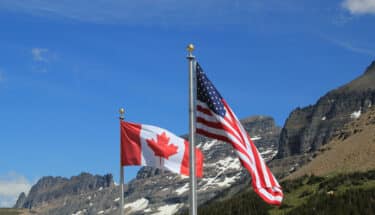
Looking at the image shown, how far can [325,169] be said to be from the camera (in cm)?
19588

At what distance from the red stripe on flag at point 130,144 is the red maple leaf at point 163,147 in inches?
29.1

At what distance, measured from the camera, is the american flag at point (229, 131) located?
2336 centimetres

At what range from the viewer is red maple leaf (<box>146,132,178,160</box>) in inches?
1008

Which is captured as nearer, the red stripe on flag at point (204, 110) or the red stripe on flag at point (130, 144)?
the red stripe on flag at point (204, 110)

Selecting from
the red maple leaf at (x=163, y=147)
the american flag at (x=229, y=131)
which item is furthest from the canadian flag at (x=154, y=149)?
the american flag at (x=229, y=131)

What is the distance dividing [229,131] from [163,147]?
3.32 m

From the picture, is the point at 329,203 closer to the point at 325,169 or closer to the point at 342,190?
the point at 342,190

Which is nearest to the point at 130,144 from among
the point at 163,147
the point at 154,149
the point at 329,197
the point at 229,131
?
the point at 154,149

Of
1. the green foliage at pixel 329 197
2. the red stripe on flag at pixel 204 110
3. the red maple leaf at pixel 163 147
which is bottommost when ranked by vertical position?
the red maple leaf at pixel 163 147

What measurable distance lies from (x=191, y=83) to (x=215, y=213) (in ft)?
479

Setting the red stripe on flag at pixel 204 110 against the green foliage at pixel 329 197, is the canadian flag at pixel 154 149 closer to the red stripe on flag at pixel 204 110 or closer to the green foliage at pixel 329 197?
the red stripe on flag at pixel 204 110

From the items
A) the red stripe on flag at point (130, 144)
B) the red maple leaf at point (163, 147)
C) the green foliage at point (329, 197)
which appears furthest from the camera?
the green foliage at point (329, 197)

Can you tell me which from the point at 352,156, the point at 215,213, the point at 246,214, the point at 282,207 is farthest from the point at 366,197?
the point at 352,156

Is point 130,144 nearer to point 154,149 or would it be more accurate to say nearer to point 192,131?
point 154,149
